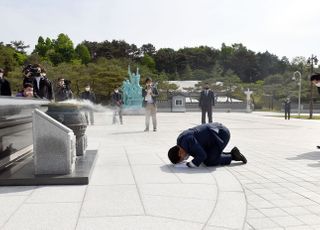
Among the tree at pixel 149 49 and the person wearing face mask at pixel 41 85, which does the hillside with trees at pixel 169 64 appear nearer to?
the tree at pixel 149 49

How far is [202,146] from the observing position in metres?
5.68

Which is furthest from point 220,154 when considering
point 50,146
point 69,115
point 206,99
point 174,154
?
point 206,99

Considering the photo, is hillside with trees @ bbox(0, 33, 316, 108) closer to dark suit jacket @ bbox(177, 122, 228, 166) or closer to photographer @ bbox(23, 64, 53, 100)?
photographer @ bbox(23, 64, 53, 100)

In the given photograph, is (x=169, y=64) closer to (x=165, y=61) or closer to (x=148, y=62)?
(x=165, y=61)

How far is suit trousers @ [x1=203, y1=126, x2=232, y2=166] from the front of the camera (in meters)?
5.75

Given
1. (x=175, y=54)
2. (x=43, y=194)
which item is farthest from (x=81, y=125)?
(x=175, y=54)

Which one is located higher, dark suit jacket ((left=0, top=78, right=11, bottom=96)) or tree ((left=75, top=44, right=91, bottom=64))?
tree ((left=75, top=44, right=91, bottom=64))

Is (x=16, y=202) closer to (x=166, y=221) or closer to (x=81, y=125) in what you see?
(x=166, y=221)

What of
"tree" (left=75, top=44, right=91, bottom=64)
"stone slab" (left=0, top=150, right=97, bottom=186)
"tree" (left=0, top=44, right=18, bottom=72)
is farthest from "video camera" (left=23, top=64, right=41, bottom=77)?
"tree" (left=75, top=44, right=91, bottom=64)

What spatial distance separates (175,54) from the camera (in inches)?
Answer: 3546

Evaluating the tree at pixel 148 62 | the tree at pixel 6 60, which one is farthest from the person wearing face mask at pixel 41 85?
the tree at pixel 148 62

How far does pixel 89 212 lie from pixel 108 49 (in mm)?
81762

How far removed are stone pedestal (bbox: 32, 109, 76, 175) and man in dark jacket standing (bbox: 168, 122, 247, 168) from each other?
1.73m

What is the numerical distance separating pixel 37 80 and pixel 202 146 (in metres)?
4.88
